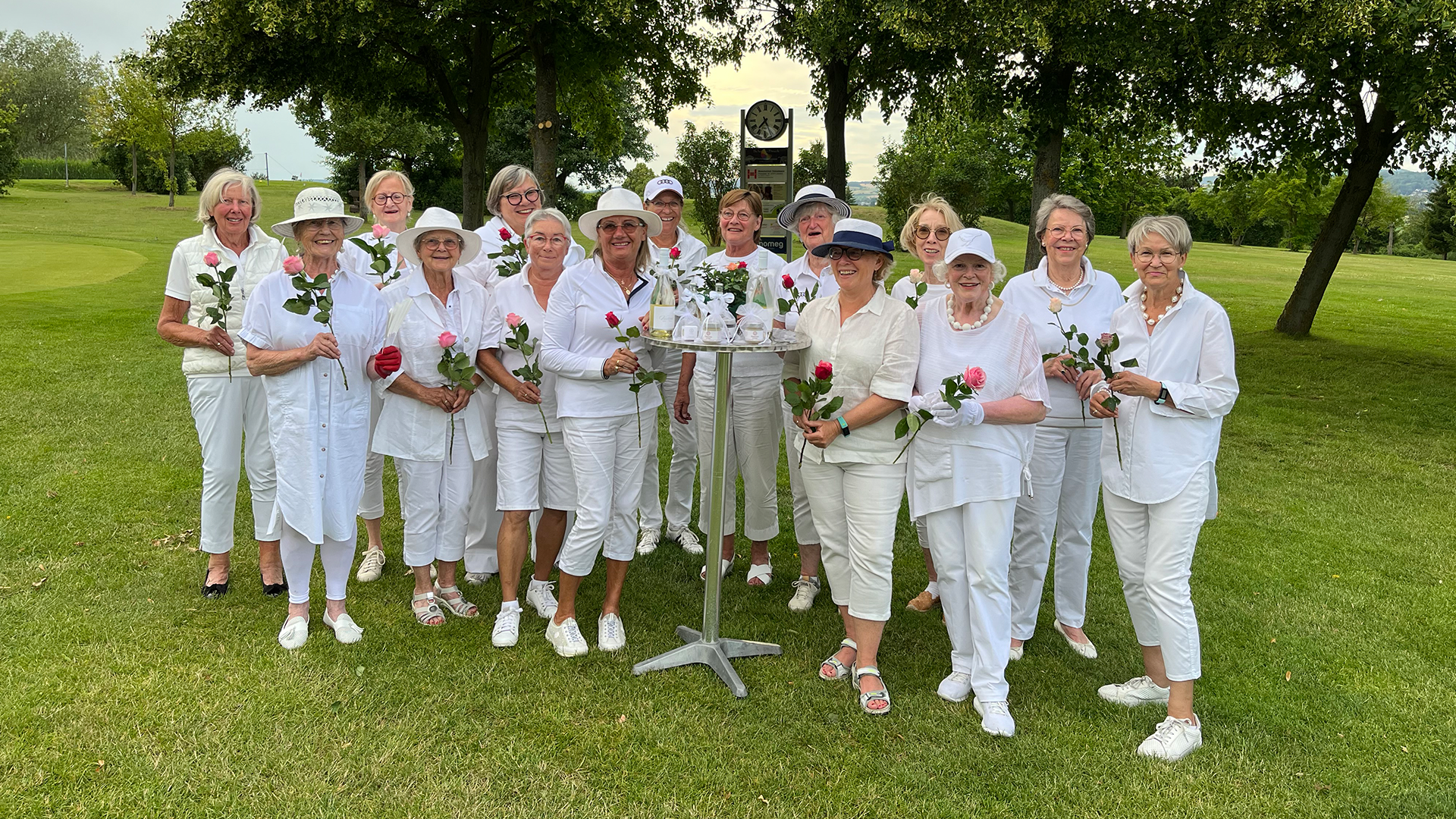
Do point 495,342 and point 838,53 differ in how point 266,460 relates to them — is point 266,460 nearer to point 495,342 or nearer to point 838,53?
point 495,342

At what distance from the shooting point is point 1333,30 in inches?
500

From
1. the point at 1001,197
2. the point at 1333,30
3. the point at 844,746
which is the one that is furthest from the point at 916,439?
the point at 1001,197

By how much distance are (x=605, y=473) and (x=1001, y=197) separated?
6086 cm

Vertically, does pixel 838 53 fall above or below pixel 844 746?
above

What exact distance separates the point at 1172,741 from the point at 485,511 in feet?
14.2

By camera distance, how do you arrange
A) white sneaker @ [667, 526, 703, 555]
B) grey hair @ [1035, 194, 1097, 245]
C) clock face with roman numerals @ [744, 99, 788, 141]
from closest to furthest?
grey hair @ [1035, 194, 1097, 245] < white sneaker @ [667, 526, 703, 555] < clock face with roman numerals @ [744, 99, 788, 141]

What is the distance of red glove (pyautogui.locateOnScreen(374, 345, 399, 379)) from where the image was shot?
17.5ft

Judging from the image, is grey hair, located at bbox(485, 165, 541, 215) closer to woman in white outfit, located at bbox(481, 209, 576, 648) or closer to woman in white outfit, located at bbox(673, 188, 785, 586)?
woman in white outfit, located at bbox(481, 209, 576, 648)

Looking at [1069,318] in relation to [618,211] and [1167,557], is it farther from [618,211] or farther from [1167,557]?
[618,211]

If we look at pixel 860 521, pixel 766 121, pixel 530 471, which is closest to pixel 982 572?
pixel 860 521

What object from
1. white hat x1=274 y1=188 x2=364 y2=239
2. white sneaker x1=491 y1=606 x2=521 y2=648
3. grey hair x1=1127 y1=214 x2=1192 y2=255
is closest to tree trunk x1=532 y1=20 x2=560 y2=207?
white hat x1=274 y1=188 x2=364 y2=239

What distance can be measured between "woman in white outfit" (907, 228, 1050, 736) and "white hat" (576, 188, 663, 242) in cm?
167

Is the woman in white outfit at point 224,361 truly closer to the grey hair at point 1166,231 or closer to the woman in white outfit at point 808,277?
the woman in white outfit at point 808,277

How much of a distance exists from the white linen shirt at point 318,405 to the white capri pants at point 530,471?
2.64 ft
